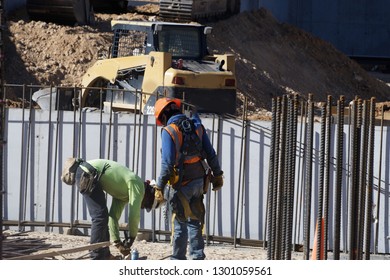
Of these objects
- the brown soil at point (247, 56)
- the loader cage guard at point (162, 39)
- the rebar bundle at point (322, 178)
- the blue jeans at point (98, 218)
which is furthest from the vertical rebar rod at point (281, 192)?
the brown soil at point (247, 56)

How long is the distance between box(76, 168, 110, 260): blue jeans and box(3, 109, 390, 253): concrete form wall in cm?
186

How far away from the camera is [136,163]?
12.7 metres

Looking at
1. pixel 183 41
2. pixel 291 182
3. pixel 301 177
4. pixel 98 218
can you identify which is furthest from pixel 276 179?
pixel 183 41

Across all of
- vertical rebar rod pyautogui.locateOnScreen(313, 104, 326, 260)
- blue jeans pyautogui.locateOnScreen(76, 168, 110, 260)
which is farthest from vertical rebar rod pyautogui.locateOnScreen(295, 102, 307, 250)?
vertical rebar rod pyautogui.locateOnScreen(313, 104, 326, 260)

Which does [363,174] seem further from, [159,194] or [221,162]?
[221,162]

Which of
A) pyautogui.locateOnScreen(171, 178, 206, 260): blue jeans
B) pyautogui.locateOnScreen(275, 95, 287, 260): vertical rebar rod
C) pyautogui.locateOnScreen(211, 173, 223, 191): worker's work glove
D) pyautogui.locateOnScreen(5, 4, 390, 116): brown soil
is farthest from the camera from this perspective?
pyautogui.locateOnScreen(5, 4, 390, 116): brown soil

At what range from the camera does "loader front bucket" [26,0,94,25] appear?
2764cm

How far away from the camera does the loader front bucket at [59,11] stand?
27641mm

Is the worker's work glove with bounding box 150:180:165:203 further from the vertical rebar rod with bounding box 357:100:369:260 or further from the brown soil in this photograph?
the brown soil
